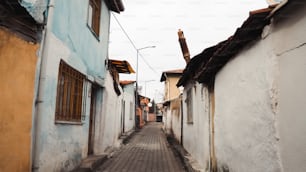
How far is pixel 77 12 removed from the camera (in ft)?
20.8

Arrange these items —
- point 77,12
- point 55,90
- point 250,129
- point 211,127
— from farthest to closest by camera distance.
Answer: point 77,12 → point 211,127 → point 55,90 → point 250,129

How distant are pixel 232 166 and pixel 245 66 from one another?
5.60 feet

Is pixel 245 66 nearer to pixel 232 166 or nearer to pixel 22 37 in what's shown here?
pixel 232 166

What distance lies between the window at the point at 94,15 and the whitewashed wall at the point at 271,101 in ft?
16.5

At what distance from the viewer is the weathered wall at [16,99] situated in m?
3.40

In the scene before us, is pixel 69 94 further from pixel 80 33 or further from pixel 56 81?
pixel 80 33

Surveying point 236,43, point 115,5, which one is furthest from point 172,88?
A: point 236,43

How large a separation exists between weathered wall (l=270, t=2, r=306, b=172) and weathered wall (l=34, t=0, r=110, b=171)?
147 inches

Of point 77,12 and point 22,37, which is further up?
point 77,12

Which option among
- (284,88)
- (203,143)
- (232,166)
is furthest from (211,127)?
(284,88)

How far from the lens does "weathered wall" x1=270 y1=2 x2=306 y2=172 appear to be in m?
2.34

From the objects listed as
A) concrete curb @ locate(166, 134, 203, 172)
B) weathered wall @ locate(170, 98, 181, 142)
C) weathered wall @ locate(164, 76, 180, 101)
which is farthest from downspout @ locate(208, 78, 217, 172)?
weathered wall @ locate(164, 76, 180, 101)

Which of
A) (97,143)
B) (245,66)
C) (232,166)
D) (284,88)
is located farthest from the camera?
(97,143)

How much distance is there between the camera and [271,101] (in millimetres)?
2875
